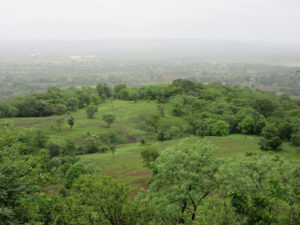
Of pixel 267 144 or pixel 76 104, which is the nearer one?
pixel 267 144

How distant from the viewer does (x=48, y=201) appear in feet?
46.9

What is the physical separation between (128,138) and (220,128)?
25.4 meters

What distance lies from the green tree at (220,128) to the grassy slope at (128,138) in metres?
2.20

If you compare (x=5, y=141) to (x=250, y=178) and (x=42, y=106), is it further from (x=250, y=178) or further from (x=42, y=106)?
(x=42, y=106)

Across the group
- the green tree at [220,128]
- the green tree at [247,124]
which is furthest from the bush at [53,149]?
the green tree at [247,124]

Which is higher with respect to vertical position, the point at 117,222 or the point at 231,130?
the point at 117,222

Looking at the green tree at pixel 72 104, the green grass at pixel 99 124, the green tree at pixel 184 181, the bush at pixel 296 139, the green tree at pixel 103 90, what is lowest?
the green grass at pixel 99 124

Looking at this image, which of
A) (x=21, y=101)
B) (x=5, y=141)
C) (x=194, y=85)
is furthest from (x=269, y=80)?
(x=5, y=141)

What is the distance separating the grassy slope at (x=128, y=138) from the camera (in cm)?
3758

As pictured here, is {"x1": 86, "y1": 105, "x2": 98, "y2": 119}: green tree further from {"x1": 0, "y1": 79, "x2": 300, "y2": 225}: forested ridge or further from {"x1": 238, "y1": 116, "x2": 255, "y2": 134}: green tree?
{"x1": 238, "y1": 116, "x2": 255, "y2": 134}: green tree

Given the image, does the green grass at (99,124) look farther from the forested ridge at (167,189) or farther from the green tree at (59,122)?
the forested ridge at (167,189)

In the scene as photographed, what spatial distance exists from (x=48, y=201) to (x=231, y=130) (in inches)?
2074

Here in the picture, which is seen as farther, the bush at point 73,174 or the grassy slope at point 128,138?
the grassy slope at point 128,138

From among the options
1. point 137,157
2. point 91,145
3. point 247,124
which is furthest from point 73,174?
point 247,124
